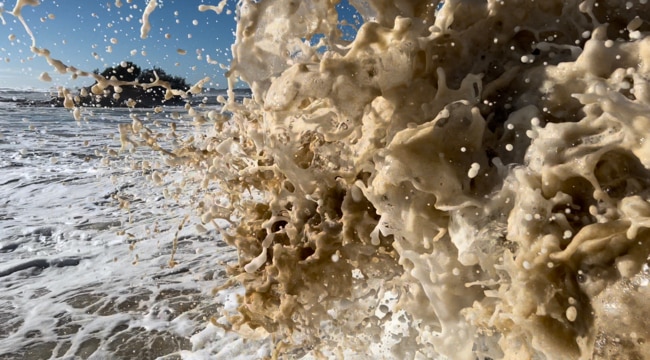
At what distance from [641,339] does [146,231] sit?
5902mm

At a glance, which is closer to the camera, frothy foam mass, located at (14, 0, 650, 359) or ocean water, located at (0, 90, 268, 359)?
frothy foam mass, located at (14, 0, 650, 359)

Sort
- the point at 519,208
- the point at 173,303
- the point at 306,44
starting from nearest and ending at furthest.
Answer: the point at 519,208 < the point at 306,44 < the point at 173,303

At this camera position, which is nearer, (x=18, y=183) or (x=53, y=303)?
(x=53, y=303)

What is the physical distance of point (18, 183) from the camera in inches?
363

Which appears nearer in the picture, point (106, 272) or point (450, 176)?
point (450, 176)

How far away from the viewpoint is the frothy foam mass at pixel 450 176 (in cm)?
180

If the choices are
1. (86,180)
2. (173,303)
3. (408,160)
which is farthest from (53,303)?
(86,180)

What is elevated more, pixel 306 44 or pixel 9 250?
pixel 306 44

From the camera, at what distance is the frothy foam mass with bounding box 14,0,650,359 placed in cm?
180

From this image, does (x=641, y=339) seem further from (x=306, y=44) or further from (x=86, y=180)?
(x=86, y=180)

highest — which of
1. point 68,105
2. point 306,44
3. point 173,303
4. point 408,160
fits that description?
point 68,105

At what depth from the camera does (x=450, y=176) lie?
214 centimetres

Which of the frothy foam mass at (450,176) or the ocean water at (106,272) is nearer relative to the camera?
the frothy foam mass at (450,176)

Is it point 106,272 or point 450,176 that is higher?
point 450,176
